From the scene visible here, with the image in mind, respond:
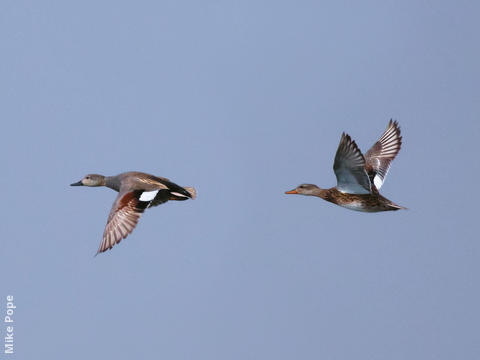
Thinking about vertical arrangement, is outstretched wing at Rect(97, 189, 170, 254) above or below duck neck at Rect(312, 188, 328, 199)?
below

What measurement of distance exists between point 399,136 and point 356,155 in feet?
13.4

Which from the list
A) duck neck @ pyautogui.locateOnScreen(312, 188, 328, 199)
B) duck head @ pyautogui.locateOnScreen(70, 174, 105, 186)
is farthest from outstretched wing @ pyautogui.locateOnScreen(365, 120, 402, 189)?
duck head @ pyautogui.locateOnScreen(70, 174, 105, 186)

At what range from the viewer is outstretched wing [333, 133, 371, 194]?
49.6ft

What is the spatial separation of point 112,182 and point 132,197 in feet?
7.23

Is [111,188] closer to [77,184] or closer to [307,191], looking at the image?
[77,184]

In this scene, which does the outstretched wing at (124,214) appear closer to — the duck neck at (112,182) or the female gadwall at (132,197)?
the female gadwall at (132,197)

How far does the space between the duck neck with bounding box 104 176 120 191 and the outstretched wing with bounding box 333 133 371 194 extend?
15.5 feet

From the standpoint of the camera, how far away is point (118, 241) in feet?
50.1

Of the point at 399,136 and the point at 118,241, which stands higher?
the point at 399,136

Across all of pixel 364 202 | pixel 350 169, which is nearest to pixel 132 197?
pixel 350 169

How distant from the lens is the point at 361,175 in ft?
51.9

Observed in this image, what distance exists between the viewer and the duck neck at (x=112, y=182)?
58.3 ft

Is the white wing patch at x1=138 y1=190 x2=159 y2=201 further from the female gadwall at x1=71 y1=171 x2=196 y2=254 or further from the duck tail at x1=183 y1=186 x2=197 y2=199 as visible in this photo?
the duck tail at x1=183 y1=186 x2=197 y2=199

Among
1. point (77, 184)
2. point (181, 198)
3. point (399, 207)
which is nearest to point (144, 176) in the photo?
point (181, 198)
